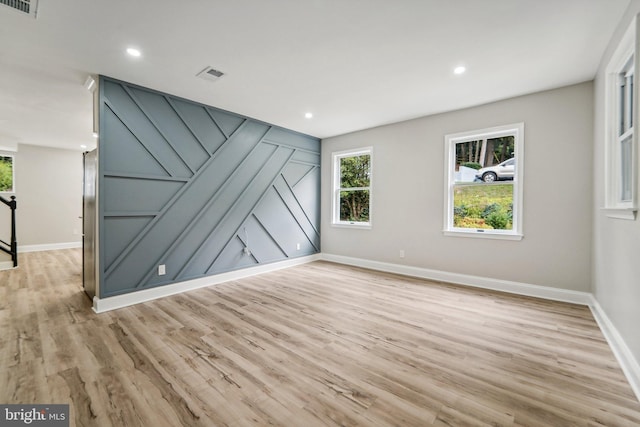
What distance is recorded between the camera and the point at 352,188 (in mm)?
5680

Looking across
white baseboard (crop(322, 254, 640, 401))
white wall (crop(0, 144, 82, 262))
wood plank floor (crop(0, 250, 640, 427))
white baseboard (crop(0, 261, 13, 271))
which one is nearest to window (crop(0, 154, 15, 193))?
white wall (crop(0, 144, 82, 262))

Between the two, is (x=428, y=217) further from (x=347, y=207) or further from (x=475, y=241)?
(x=347, y=207)

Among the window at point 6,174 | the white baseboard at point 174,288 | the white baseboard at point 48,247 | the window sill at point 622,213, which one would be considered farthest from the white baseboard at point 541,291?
the window at point 6,174

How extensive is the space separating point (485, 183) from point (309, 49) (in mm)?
3107

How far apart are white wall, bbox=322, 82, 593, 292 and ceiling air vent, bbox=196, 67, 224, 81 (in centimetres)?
300

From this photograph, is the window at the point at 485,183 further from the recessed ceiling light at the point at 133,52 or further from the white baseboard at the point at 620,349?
the recessed ceiling light at the point at 133,52

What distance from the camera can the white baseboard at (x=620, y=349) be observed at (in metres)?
1.81

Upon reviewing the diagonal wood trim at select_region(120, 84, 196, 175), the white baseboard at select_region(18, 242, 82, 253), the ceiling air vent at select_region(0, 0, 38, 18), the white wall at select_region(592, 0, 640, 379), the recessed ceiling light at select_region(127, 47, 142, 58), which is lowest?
the white baseboard at select_region(18, 242, 82, 253)

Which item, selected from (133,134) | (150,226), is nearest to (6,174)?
(133,134)

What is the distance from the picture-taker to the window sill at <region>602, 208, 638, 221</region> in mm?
1899

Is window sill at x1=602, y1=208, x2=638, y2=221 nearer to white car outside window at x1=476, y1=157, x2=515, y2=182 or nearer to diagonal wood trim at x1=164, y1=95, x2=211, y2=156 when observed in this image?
white car outside window at x1=476, y1=157, x2=515, y2=182

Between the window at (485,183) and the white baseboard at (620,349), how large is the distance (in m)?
1.23

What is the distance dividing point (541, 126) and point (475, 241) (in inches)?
67.6

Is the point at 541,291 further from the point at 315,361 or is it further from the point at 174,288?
the point at 174,288
